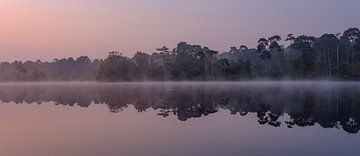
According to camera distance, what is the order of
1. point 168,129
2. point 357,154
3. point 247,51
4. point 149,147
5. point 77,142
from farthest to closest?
point 247,51, point 168,129, point 77,142, point 149,147, point 357,154

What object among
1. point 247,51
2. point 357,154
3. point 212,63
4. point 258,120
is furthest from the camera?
point 247,51

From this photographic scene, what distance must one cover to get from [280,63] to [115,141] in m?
81.6

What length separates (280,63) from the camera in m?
91.1

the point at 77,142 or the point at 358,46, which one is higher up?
the point at 358,46

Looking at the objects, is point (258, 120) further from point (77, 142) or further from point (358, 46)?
point (358, 46)

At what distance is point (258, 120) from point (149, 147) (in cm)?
751

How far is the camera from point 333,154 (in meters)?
10.7

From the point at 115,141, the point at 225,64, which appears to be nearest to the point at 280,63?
the point at 225,64

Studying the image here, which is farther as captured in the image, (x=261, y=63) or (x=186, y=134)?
(x=261, y=63)

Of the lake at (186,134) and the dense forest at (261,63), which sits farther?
the dense forest at (261,63)

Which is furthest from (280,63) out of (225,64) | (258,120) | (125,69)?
(258,120)

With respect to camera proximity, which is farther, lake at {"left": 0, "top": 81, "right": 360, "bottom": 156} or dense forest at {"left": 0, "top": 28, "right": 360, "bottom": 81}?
dense forest at {"left": 0, "top": 28, "right": 360, "bottom": 81}

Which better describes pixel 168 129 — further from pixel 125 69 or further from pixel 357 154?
pixel 125 69

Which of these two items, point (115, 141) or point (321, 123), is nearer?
point (115, 141)
